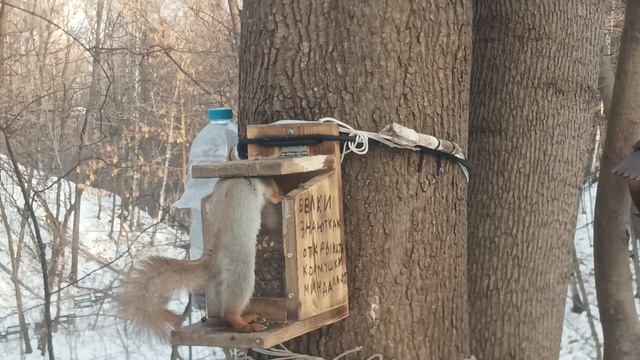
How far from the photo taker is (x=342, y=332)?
5.30 feet

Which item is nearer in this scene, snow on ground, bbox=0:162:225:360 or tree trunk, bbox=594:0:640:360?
tree trunk, bbox=594:0:640:360

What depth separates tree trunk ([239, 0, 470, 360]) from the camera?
1.62 meters

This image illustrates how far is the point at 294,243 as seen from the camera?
1.45m

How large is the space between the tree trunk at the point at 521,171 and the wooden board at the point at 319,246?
2.83 feet

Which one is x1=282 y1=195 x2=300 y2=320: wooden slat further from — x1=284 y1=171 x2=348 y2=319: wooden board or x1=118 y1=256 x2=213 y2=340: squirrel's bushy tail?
x1=118 y1=256 x2=213 y2=340: squirrel's bushy tail

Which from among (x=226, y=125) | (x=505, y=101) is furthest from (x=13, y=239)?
(x=505, y=101)

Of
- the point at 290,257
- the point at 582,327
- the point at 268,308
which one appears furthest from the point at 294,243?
the point at 582,327

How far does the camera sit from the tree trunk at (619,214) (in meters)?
3.04

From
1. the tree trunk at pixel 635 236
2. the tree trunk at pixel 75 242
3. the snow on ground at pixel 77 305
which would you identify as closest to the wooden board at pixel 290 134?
the tree trunk at pixel 635 236

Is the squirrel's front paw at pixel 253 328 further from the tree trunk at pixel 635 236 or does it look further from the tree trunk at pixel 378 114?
the tree trunk at pixel 635 236

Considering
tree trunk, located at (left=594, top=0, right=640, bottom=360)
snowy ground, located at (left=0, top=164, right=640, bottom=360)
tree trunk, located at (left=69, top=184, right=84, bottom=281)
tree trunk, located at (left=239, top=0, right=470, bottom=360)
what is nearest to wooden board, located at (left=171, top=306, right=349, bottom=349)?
tree trunk, located at (left=239, top=0, right=470, bottom=360)

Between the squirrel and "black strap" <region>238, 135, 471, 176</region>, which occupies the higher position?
"black strap" <region>238, 135, 471, 176</region>

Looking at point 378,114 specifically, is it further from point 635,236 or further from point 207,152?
point 635,236

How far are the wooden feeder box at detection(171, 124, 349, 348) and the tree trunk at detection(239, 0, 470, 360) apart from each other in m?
0.06
